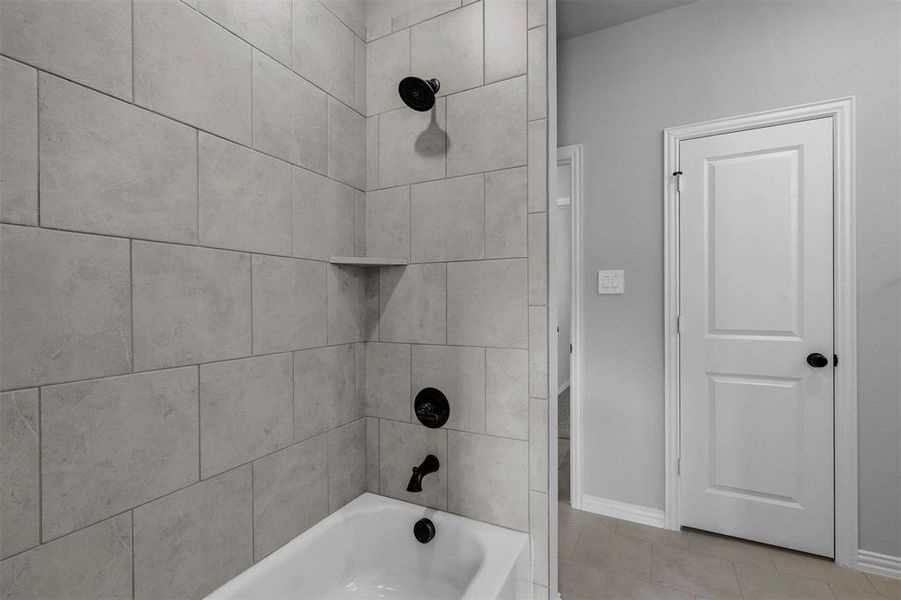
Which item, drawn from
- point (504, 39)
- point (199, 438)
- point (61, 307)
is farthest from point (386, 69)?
point (199, 438)

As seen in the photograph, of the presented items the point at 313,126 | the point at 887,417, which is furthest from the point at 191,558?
the point at 887,417

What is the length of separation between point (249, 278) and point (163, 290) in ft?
0.77

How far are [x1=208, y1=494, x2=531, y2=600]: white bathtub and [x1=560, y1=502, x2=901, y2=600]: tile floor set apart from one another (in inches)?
26.8

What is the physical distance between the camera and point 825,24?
1923mm

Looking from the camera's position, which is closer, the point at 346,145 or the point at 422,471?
the point at 422,471

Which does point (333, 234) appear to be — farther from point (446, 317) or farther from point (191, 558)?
point (191, 558)

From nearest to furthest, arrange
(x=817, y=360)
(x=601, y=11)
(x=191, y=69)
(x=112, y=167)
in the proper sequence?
(x=112, y=167) < (x=191, y=69) < (x=817, y=360) < (x=601, y=11)

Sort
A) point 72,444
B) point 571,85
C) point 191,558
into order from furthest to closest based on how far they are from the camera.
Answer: point 571,85 < point 191,558 < point 72,444

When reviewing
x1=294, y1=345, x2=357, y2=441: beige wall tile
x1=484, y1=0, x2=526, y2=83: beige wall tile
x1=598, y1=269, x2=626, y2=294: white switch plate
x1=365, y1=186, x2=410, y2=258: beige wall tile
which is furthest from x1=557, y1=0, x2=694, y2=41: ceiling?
x1=294, y1=345, x2=357, y2=441: beige wall tile

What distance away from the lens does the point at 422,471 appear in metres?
1.41

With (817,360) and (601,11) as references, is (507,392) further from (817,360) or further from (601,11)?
(601,11)

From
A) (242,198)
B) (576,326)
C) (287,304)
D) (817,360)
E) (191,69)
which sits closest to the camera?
(191,69)

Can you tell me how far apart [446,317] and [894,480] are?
2121 millimetres

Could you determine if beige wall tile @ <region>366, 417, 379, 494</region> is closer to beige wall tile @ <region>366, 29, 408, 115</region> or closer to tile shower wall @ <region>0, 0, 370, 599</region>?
tile shower wall @ <region>0, 0, 370, 599</region>
